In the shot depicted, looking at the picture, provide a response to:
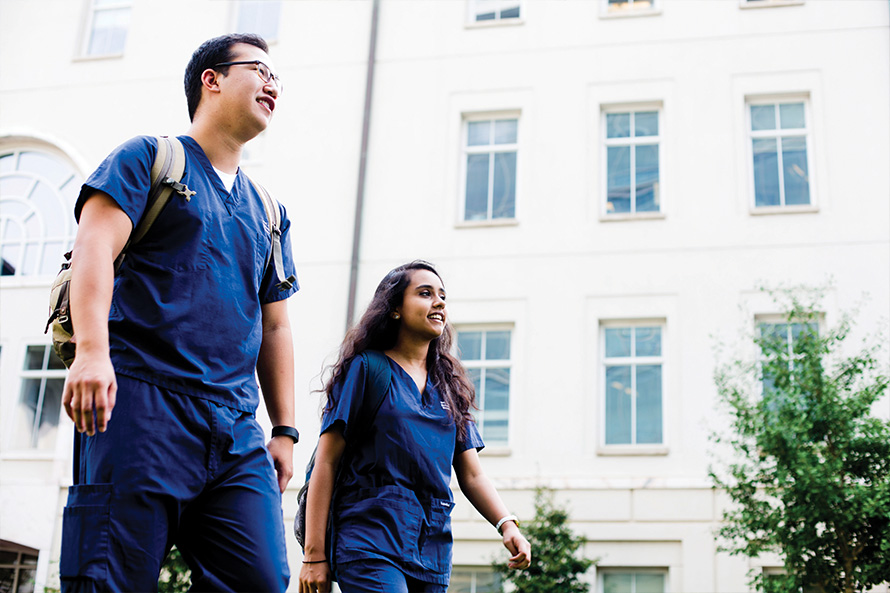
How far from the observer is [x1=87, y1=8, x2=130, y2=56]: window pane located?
20.0 meters

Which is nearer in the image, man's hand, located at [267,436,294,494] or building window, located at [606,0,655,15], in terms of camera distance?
man's hand, located at [267,436,294,494]

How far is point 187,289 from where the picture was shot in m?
2.91

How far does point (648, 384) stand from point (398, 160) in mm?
5179

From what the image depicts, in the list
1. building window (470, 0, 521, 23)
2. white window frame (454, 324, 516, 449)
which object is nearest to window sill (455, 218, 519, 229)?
white window frame (454, 324, 516, 449)

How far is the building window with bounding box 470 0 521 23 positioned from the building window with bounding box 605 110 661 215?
2662mm

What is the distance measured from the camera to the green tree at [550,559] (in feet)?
43.9

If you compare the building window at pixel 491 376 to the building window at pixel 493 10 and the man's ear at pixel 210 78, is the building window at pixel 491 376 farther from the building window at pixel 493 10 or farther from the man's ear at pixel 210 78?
the man's ear at pixel 210 78

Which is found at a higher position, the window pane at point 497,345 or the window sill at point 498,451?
the window pane at point 497,345

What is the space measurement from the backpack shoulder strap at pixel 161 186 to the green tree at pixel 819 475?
8.95 metres

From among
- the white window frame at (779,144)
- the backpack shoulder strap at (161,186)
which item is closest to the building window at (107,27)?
the white window frame at (779,144)

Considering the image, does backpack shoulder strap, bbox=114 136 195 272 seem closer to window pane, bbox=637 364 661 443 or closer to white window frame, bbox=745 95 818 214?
window pane, bbox=637 364 661 443

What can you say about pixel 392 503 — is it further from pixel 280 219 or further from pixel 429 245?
pixel 429 245

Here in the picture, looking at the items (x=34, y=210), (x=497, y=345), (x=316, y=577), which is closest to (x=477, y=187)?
(x=497, y=345)

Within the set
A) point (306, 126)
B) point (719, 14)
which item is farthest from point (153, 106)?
point (719, 14)
